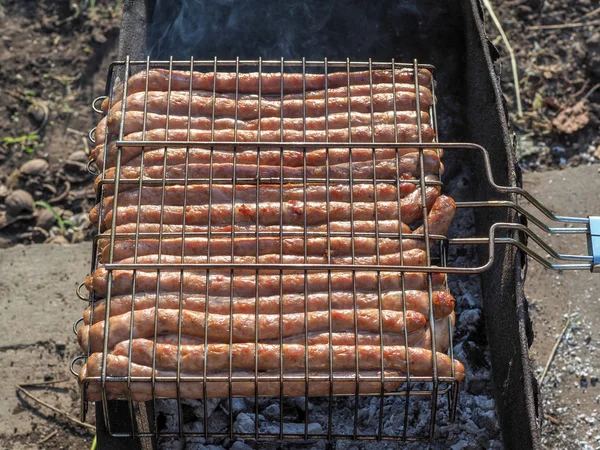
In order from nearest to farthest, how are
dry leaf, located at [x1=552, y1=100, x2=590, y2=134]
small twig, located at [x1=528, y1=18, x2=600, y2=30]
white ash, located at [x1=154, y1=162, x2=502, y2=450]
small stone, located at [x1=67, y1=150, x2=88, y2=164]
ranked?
white ash, located at [x1=154, y1=162, x2=502, y2=450]
dry leaf, located at [x1=552, y1=100, x2=590, y2=134]
small stone, located at [x1=67, y1=150, x2=88, y2=164]
small twig, located at [x1=528, y1=18, x2=600, y2=30]

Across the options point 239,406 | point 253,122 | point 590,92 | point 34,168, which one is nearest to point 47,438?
point 239,406

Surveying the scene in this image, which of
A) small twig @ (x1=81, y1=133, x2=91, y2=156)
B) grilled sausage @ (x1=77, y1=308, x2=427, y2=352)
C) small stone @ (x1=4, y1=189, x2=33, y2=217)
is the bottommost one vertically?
small stone @ (x1=4, y1=189, x2=33, y2=217)

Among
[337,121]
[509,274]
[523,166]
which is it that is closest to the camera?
[509,274]

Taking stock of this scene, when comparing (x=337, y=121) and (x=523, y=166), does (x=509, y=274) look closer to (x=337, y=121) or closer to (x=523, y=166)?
(x=337, y=121)

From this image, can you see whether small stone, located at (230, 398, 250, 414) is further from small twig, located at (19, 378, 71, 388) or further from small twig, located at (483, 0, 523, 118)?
small twig, located at (483, 0, 523, 118)

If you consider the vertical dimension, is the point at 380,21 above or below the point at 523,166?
above

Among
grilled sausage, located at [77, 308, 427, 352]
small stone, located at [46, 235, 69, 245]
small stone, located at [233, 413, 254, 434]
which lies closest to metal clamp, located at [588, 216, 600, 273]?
grilled sausage, located at [77, 308, 427, 352]

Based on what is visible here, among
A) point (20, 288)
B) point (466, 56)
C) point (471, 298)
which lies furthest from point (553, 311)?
point (20, 288)

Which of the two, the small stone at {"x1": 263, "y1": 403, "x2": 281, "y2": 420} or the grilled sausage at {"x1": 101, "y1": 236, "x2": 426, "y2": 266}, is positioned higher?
the grilled sausage at {"x1": 101, "y1": 236, "x2": 426, "y2": 266}

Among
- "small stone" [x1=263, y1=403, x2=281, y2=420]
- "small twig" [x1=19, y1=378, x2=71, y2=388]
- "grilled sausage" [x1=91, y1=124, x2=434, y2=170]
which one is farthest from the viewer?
"small twig" [x1=19, y1=378, x2=71, y2=388]
